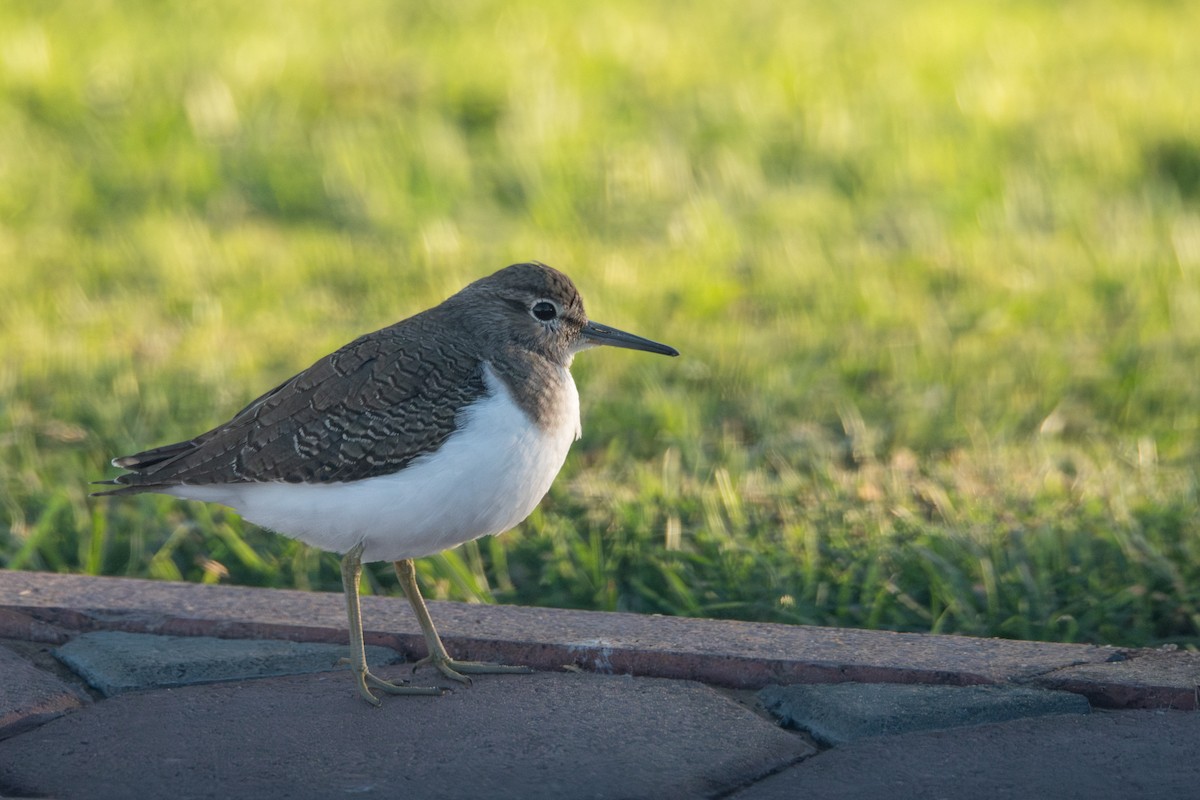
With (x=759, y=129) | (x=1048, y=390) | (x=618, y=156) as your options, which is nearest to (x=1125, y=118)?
(x=759, y=129)

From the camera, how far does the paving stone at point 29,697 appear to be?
2861mm

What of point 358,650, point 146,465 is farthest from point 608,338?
point 146,465

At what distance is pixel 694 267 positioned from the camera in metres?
6.48

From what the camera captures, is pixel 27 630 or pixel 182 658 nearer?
pixel 182 658

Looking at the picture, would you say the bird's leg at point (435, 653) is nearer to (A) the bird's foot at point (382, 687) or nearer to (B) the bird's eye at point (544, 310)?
(A) the bird's foot at point (382, 687)

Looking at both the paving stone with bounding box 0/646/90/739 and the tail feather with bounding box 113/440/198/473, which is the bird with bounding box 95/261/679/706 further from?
the paving stone with bounding box 0/646/90/739

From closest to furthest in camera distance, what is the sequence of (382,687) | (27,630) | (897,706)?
1. (897,706)
2. (382,687)
3. (27,630)

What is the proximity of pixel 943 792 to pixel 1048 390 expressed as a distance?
9.93 ft

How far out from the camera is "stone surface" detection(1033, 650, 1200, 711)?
295cm

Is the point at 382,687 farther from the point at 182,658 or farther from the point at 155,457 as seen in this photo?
the point at 155,457

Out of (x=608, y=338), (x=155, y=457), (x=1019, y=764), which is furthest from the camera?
(x=608, y=338)

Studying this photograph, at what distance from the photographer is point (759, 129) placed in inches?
310

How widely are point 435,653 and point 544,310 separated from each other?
0.84 metres

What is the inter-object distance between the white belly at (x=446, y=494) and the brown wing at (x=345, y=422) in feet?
0.12
